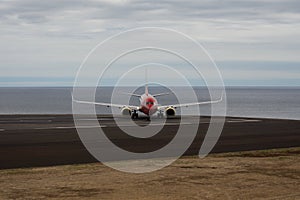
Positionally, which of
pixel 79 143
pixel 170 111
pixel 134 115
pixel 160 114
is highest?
pixel 170 111

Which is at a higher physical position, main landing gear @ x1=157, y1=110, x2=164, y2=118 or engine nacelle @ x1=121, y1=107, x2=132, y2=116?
engine nacelle @ x1=121, y1=107, x2=132, y2=116

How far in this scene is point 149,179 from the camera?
1897 cm

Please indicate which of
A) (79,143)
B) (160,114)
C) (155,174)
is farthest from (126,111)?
(155,174)

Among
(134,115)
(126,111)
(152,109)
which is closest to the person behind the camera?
(152,109)

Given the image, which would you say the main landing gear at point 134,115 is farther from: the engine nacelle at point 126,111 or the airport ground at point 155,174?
the airport ground at point 155,174

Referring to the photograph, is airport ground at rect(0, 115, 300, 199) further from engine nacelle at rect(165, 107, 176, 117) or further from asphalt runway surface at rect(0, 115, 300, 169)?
engine nacelle at rect(165, 107, 176, 117)

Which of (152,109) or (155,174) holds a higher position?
(152,109)

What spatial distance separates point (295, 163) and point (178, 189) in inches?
327

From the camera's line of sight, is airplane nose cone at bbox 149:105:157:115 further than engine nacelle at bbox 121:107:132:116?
No

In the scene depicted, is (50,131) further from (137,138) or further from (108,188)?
(108,188)

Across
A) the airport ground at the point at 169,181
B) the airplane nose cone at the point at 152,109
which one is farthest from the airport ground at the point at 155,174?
the airplane nose cone at the point at 152,109

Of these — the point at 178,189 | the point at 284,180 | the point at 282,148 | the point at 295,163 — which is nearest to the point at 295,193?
the point at 284,180

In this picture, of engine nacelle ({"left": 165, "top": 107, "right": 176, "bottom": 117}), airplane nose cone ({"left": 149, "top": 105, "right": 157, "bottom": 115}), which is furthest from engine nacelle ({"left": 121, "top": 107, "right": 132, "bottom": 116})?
airplane nose cone ({"left": 149, "top": 105, "right": 157, "bottom": 115})

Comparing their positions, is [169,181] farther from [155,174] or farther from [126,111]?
[126,111]
